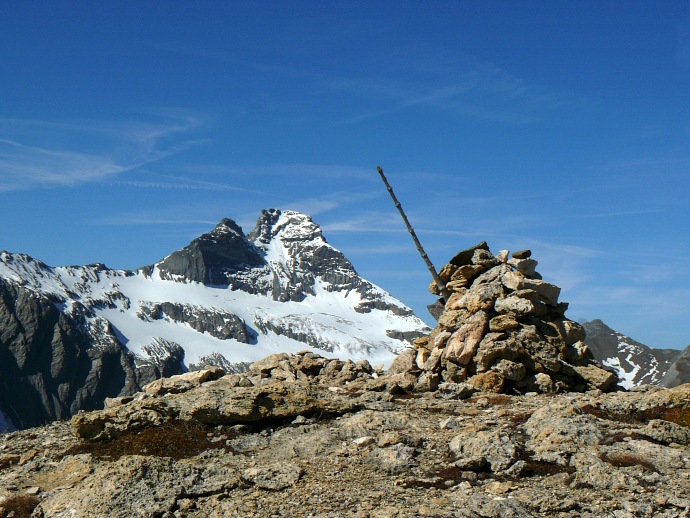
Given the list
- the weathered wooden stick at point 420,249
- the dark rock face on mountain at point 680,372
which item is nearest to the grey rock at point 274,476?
the weathered wooden stick at point 420,249

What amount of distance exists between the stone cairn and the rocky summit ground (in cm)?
332

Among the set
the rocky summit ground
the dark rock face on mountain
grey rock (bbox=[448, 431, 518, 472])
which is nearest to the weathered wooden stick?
the rocky summit ground

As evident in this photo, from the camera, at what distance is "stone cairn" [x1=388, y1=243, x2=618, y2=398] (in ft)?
99.0

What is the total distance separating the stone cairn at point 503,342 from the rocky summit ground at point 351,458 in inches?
131

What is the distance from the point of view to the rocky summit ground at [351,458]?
55.2ft

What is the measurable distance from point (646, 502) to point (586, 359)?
57.6ft

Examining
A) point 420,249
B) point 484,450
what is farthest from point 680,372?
point 484,450

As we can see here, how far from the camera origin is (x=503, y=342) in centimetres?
3091

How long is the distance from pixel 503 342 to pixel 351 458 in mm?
13489

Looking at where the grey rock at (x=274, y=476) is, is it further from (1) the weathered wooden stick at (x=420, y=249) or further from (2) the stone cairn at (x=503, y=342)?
(1) the weathered wooden stick at (x=420, y=249)

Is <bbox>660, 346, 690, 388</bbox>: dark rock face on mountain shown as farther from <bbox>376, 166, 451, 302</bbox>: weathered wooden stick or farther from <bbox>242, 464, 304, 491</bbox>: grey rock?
<bbox>242, 464, 304, 491</bbox>: grey rock

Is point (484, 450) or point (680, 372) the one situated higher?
point (680, 372)

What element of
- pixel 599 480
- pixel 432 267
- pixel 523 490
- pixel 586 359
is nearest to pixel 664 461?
pixel 599 480

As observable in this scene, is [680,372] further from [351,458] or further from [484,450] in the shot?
[351,458]
